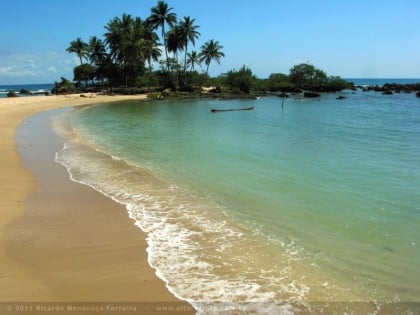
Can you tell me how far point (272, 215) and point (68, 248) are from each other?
451 centimetres

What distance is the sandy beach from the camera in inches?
210

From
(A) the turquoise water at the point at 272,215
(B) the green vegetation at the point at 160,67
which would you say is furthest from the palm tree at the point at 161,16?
(A) the turquoise water at the point at 272,215

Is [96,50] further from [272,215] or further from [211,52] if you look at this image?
[272,215]

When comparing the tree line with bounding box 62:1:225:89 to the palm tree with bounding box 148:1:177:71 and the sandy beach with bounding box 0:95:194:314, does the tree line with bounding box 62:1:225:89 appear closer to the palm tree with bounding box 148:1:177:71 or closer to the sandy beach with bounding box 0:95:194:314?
the palm tree with bounding box 148:1:177:71

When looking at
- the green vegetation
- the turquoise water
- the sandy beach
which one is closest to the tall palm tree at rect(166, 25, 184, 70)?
the green vegetation

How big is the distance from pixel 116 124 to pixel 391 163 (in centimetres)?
2159

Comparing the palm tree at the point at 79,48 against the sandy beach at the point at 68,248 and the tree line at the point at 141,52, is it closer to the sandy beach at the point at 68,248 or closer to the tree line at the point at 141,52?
the tree line at the point at 141,52

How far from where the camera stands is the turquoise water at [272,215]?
5781mm

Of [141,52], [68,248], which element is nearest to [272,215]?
[68,248]

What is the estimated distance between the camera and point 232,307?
16.8 ft

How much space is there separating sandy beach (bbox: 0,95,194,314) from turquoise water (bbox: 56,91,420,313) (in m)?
0.42

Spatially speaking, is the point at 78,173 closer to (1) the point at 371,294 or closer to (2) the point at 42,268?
(2) the point at 42,268

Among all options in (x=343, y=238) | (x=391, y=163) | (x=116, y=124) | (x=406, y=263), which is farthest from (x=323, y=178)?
(x=116, y=124)

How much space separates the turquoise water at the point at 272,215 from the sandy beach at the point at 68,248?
42 centimetres
